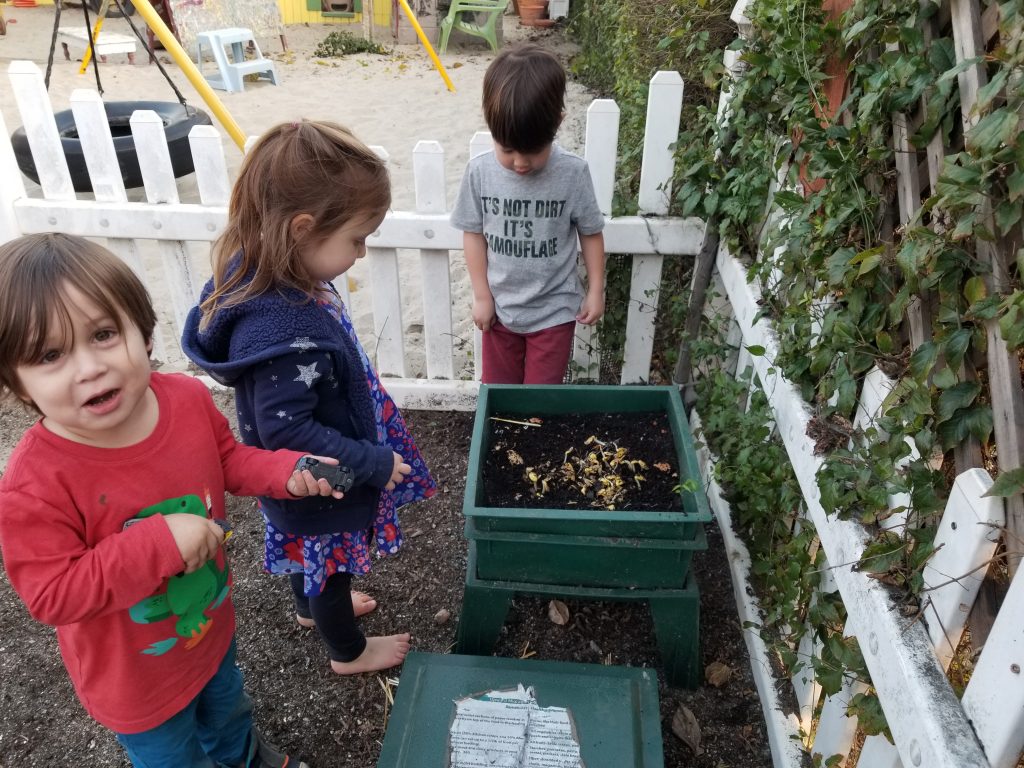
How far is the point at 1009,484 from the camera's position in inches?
39.3

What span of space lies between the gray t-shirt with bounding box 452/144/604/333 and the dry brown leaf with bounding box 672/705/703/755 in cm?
136

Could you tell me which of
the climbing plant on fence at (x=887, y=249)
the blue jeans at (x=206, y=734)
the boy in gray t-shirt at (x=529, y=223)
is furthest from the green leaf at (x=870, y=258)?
the blue jeans at (x=206, y=734)

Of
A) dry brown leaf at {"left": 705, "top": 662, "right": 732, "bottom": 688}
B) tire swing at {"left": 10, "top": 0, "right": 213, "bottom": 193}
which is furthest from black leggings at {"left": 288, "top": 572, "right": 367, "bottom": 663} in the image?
tire swing at {"left": 10, "top": 0, "right": 213, "bottom": 193}

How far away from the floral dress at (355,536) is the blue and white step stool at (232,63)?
8.19 m

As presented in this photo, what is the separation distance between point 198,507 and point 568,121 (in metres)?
6.71

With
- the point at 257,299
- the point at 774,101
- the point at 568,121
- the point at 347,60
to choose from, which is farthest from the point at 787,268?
the point at 347,60

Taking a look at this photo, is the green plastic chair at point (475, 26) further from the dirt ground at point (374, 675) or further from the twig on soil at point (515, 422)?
the twig on soil at point (515, 422)

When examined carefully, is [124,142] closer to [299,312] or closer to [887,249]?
[299,312]

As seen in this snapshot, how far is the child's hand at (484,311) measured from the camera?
2.71m

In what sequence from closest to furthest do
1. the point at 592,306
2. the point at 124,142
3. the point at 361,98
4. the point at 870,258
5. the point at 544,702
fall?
1. the point at 870,258
2. the point at 544,702
3. the point at 592,306
4. the point at 124,142
5. the point at 361,98

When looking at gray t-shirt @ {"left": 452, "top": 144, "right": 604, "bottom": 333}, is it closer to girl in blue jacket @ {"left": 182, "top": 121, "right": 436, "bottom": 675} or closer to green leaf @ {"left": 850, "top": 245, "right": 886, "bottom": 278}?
girl in blue jacket @ {"left": 182, "top": 121, "right": 436, "bottom": 675}

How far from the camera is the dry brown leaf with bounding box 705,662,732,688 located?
7.36 feet

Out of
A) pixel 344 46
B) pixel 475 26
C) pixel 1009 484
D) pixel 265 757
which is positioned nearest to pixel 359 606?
pixel 265 757

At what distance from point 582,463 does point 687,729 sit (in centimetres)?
81
